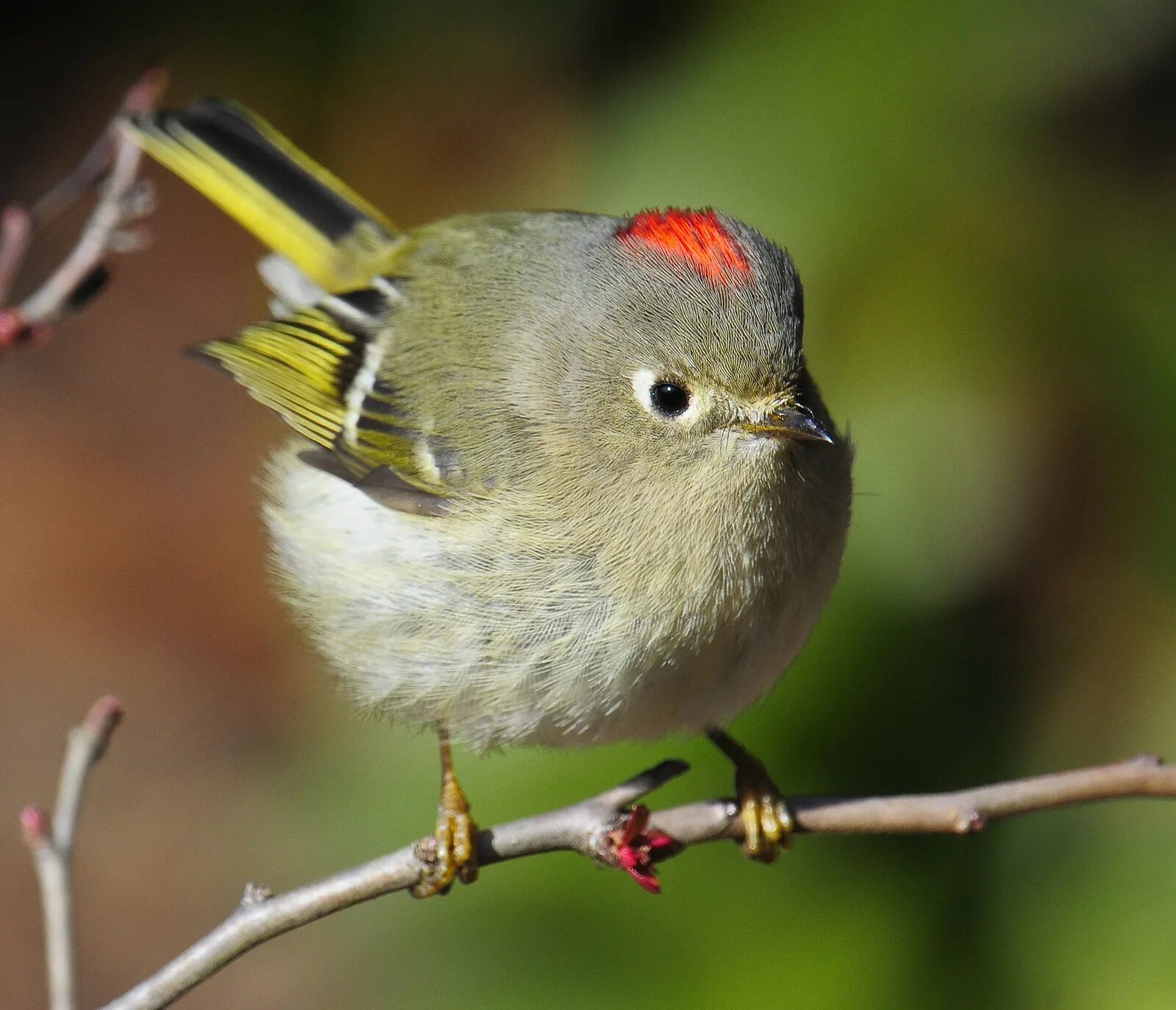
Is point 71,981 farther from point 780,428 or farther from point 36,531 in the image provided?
point 36,531

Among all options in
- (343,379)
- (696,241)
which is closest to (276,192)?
(343,379)

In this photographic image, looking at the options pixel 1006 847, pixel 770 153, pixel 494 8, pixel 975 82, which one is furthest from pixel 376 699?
pixel 494 8

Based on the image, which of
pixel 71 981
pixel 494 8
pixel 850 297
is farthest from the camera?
pixel 494 8

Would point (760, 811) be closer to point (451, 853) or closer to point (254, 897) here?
point (451, 853)

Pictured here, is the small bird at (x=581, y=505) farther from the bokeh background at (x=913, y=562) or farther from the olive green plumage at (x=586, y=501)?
the bokeh background at (x=913, y=562)

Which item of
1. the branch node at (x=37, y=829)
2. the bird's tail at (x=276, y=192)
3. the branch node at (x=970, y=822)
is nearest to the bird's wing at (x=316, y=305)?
the bird's tail at (x=276, y=192)

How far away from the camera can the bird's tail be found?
2.60 m

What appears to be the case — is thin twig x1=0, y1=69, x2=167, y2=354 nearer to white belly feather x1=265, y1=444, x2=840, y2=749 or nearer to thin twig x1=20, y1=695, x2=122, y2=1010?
thin twig x1=20, y1=695, x2=122, y2=1010

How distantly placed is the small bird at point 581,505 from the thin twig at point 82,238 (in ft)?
0.65

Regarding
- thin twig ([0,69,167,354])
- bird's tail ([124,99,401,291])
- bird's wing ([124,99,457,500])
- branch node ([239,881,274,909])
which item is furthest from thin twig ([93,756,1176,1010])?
bird's tail ([124,99,401,291])

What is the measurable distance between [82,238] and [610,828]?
3.10 feet

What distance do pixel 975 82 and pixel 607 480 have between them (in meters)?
1.16

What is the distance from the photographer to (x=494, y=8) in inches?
154

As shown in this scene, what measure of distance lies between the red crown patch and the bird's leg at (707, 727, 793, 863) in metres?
0.61
